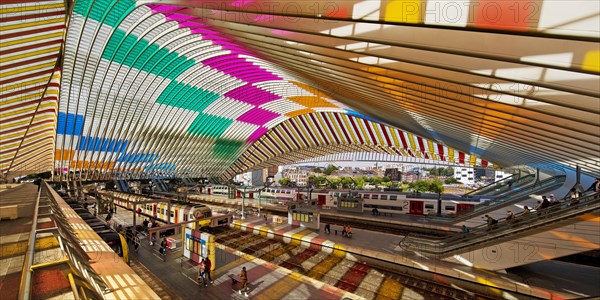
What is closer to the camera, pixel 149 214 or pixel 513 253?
pixel 513 253

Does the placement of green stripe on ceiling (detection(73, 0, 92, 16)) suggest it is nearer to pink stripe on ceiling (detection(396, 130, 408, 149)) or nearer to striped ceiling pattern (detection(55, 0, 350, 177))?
striped ceiling pattern (detection(55, 0, 350, 177))

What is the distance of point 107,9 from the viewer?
1909 centimetres

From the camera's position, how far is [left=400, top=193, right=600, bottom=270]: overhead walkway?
38.1 ft

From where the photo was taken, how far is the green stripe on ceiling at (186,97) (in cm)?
3447

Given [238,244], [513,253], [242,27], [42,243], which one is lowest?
[238,244]

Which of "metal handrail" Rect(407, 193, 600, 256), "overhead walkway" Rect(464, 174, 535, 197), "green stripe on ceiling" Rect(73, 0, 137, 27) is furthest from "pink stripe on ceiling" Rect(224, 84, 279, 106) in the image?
"metal handrail" Rect(407, 193, 600, 256)

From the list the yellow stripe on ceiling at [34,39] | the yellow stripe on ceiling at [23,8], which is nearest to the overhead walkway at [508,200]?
the yellow stripe on ceiling at [23,8]

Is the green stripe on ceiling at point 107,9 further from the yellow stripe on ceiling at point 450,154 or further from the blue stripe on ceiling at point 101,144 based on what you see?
the yellow stripe on ceiling at point 450,154

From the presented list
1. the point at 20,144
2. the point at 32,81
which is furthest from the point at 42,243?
the point at 20,144

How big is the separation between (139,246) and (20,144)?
2589 centimetres

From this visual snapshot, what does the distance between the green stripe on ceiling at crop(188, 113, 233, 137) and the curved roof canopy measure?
24 centimetres

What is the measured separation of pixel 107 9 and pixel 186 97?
18.7m

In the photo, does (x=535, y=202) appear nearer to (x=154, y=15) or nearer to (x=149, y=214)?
(x=154, y=15)

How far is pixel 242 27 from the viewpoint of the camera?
1019 centimetres
